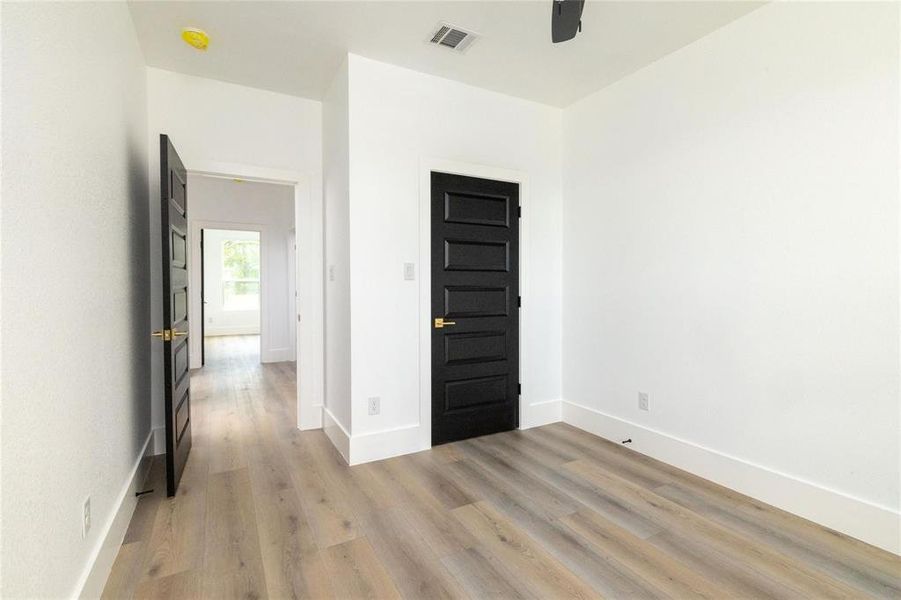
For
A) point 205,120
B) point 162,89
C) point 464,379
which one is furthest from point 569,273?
point 162,89

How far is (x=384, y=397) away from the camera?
3.13m

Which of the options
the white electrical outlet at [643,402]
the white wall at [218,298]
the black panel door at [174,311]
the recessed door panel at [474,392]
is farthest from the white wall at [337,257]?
the white wall at [218,298]

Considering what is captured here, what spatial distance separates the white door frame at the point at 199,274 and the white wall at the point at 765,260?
544 centimetres

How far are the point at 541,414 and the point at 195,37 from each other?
143 inches

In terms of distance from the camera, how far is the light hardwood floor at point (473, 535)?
179cm

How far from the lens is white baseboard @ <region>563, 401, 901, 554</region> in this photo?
80.6 inches

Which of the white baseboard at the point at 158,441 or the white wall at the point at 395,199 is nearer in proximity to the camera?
the white wall at the point at 395,199

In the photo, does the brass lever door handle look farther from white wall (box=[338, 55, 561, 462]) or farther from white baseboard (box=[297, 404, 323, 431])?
white baseboard (box=[297, 404, 323, 431])

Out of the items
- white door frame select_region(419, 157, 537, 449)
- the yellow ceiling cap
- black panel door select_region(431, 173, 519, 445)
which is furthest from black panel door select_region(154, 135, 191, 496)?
black panel door select_region(431, 173, 519, 445)

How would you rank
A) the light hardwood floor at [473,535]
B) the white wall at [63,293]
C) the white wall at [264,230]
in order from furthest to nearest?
the white wall at [264,230] < the light hardwood floor at [473,535] < the white wall at [63,293]

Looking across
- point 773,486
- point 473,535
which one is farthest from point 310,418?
point 773,486

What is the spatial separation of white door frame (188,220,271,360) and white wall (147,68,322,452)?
11.4 ft

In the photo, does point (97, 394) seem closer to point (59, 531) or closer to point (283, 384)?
point (59, 531)

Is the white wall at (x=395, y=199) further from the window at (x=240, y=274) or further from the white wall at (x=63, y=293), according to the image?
the window at (x=240, y=274)
